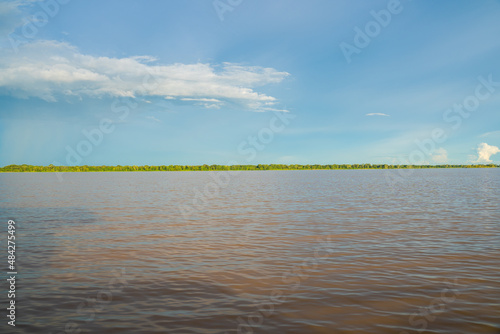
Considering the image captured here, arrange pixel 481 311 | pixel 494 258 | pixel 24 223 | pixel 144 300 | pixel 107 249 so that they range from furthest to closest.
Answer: pixel 24 223 < pixel 107 249 < pixel 494 258 < pixel 144 300 < pixel 481 311

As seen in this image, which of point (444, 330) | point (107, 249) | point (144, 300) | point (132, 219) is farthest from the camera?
point (132, 219)

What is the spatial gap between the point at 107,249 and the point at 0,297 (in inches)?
303

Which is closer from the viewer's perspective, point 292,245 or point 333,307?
point 333,307

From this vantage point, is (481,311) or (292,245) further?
(292,245)

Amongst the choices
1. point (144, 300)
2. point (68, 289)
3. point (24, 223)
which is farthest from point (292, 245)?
point (24, 223)

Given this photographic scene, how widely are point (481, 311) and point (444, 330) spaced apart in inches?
85.2

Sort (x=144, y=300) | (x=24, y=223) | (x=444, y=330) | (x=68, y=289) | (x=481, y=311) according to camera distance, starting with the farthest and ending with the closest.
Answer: (x=24, y=223) → (x=68, y=289) → (x=144, y=300) → (x=481, y=311) → (x=444, y=330)

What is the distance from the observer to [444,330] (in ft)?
33.5

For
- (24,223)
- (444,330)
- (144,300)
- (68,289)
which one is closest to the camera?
(444,330)

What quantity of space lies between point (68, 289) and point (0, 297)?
222cm

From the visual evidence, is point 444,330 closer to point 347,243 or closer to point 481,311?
point 481,311

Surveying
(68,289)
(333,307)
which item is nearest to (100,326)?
(68,289)

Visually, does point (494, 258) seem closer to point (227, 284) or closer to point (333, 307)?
point (333, 307)

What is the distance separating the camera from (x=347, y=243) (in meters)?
21.2
